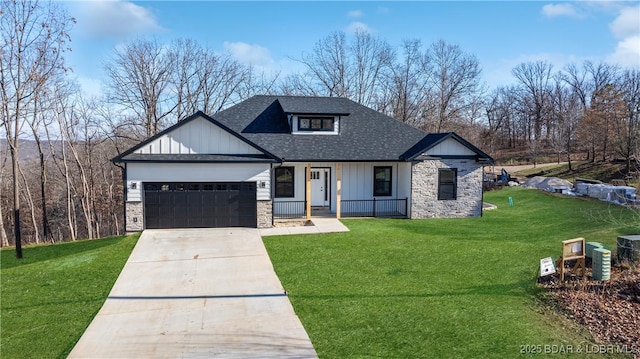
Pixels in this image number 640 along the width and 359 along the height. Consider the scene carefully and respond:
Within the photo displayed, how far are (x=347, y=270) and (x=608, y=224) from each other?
38.7 ft

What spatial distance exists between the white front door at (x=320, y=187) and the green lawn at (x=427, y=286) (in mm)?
2926

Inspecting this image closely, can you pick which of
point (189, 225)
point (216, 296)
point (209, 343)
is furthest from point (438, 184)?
point (209, 343)

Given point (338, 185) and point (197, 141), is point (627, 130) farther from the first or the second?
point (197, 141)

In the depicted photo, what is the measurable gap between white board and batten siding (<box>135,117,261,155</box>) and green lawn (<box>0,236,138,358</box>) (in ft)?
11.7

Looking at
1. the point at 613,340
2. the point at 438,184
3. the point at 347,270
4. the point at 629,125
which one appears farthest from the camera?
the point at 629,125

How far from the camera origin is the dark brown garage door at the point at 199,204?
15.7 metres

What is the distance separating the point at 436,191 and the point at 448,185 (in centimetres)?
70

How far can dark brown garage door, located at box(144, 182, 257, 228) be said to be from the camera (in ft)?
51.4

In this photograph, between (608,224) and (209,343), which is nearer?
(209,343)

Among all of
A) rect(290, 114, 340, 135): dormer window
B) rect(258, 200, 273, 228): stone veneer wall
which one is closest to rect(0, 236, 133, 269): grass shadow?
rect(258, 200, 273, 228): stone veneer wall

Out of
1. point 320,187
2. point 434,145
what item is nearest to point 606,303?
point 434,145

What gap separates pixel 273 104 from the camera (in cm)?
2159

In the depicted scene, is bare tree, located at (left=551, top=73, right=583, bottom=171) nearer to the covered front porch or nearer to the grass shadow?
the covered front porch

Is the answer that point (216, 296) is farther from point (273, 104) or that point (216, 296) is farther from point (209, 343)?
point (273, 104)
